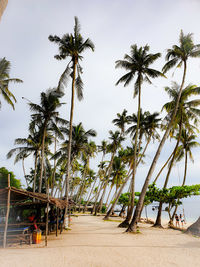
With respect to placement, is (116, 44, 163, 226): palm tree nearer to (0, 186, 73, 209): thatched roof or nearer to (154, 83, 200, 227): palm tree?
(154, 83, 200, 227): palm tree

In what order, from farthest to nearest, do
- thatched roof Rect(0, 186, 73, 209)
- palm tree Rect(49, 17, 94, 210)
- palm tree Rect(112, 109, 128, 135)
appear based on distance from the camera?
palm tree Rect(112, 109, 128, 135) < palm tree Rect(49, 17, 94, 210) < thatched roof Rect(0, 186, 73, 209)

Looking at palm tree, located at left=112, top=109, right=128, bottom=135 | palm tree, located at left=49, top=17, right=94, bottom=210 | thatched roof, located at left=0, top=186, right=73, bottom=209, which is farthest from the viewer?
palm tree, located at left=112, top=109, right=128, bottom=135

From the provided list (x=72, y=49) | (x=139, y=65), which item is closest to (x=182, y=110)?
(x=139, y=65)

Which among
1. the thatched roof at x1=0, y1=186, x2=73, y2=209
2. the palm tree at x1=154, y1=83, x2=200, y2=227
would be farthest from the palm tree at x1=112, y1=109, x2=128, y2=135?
the thatched roof at x1=0, y1=186, x2=73, y2=209

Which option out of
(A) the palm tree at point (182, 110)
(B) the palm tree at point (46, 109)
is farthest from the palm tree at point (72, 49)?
(A) the palm tree at point (182, 110)

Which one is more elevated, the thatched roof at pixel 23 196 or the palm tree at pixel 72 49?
the palm tree at pixel 72 49

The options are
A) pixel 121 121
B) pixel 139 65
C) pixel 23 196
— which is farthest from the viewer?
pixel 121 121

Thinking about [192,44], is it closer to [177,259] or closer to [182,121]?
[182,121]

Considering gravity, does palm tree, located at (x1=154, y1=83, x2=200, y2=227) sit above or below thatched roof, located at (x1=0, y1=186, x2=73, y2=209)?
above

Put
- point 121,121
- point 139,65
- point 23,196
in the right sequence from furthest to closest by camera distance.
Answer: point 121,121
point 139,65
point 23,196

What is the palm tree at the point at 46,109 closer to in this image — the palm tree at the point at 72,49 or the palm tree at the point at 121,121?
the palm tree at the point at 72,49

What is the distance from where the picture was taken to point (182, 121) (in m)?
20.3

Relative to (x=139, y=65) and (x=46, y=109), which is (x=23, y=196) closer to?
(x=46, y=109)

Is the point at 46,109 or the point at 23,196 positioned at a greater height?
the point at 46,109
